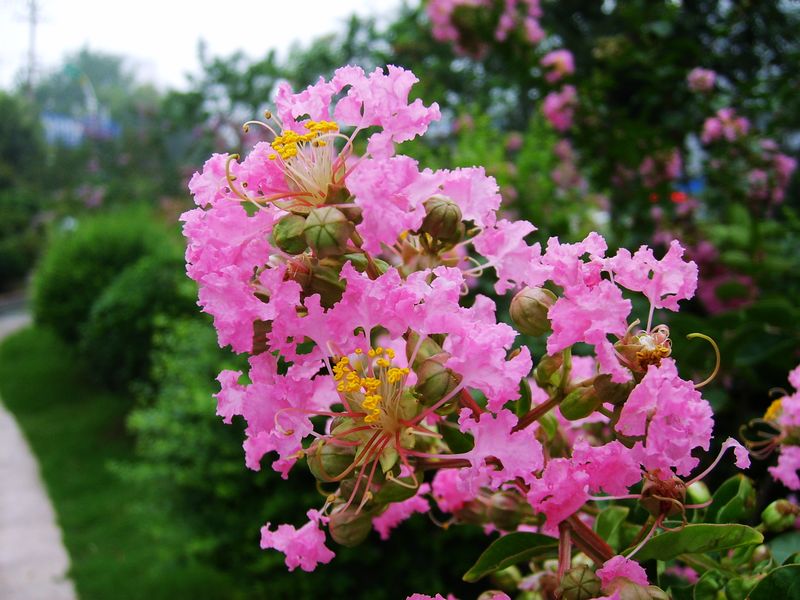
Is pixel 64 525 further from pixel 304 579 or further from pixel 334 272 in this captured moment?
pixel 334 272

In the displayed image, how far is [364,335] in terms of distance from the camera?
69 centimetres

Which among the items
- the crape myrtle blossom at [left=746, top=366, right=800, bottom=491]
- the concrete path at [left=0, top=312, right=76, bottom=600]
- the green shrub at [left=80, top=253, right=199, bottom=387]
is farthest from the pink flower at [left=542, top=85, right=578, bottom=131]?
the green shrub at [left=80, top=253, right=199, bottom=387]

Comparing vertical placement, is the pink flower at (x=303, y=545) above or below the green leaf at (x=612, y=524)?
above

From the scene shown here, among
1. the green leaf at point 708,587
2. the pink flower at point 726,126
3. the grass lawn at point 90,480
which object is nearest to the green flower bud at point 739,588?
the green leaf at point 708,587

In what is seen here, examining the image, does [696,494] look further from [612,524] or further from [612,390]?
[612,390]

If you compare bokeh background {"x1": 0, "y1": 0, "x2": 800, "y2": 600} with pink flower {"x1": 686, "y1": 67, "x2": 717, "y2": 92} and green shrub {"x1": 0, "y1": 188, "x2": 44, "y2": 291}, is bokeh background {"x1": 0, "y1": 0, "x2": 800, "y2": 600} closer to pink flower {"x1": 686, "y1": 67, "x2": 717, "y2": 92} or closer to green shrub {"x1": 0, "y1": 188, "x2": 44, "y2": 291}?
pink flower {"x1": 686, "y1": 67, "x2": 717, "y2": 92}

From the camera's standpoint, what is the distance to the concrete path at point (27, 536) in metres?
4.02

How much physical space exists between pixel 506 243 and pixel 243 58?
13.9 ft

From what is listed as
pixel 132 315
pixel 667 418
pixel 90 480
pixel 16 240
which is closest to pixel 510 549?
pixel 667 418

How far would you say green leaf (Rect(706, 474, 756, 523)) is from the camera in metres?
0.81

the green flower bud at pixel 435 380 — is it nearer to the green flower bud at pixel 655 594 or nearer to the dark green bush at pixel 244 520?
the green flower bud at pixel 655 594

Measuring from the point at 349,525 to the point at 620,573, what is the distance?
0.25m

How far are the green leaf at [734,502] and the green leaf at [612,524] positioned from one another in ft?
0.31

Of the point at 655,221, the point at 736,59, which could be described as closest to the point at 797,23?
the point at 736,59
